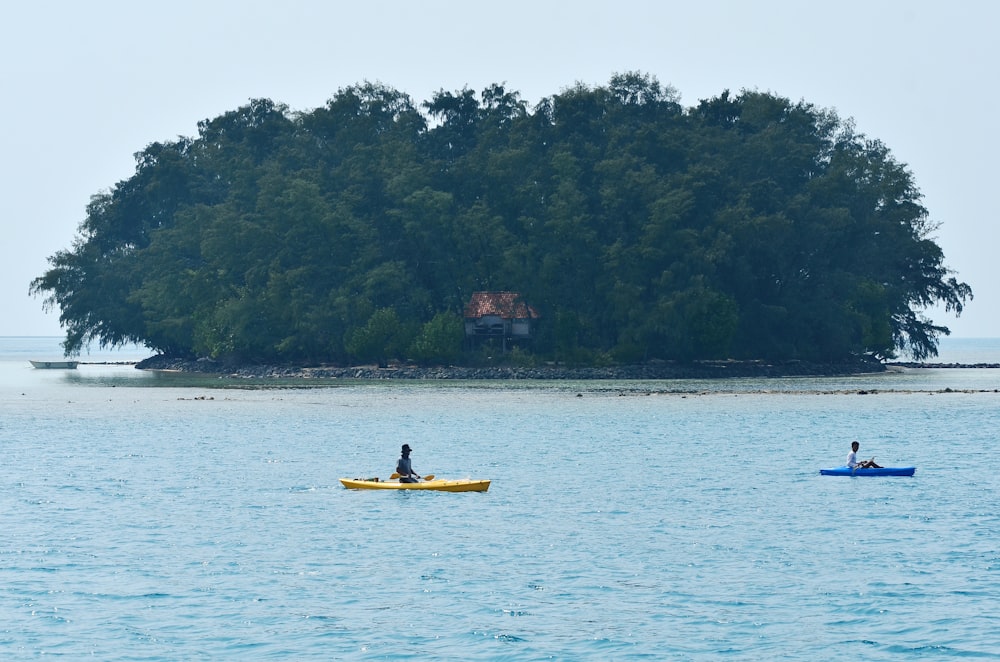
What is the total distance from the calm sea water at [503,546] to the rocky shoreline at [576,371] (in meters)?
55.1

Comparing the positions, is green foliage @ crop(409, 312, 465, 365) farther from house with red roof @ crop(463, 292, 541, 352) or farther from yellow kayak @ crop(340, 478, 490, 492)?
yellow kayak @ crop(340, 478, 490, 492)

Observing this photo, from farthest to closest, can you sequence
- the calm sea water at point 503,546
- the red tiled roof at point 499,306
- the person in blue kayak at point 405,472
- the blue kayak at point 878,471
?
the red tiled roof at point 499,306 < the blue kayak at point 878,471 < the person in blue kayak at point 405,472 < the calm sea water at point 503,546

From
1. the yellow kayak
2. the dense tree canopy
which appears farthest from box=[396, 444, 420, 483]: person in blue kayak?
the dense tree canopy

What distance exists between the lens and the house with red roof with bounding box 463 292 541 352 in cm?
13462

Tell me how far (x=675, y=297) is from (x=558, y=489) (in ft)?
262

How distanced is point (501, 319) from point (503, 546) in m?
→ 101

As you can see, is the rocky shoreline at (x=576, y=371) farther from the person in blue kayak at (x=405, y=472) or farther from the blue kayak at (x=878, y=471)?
the person in blue kayak at (x=405, y=472)

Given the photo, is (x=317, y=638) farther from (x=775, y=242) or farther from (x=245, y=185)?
(x=245, y=185)

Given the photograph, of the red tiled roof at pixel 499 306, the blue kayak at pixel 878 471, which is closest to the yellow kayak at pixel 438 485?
the blue kayak at pixel 878 471

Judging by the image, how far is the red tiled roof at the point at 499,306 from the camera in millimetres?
134375

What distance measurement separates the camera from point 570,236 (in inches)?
5118

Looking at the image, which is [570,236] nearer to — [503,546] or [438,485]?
[438,485]

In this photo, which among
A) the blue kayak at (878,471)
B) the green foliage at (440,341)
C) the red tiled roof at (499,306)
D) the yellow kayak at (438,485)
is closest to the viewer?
the yellow kayak at (438,485)

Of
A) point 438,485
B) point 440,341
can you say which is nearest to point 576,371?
point 440,341
